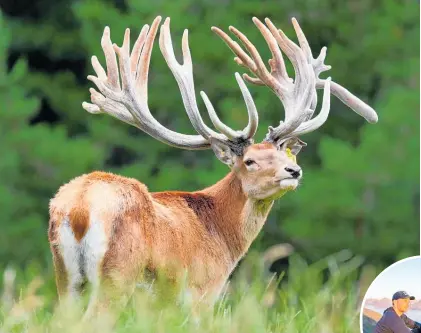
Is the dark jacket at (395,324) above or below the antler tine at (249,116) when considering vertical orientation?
below

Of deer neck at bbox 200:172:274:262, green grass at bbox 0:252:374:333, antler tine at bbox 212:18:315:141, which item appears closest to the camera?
green grass at bbox 0:252:374:333

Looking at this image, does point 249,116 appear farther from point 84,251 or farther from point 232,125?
point 232,125

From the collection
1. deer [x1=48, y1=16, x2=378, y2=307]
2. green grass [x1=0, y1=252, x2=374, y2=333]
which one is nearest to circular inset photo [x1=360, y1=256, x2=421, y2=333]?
green grass [x1=0, y1=252, x2=374, y2=333]

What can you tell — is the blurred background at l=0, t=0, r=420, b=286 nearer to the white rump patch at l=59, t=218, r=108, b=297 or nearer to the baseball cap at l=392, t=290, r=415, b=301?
the white rump patch at l=59, t=218, r=108, b=297

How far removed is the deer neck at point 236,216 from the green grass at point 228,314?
3.89 ft

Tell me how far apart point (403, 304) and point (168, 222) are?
217cm

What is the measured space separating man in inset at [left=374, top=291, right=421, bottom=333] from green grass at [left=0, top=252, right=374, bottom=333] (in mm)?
327

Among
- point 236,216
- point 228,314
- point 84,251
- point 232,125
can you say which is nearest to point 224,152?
point 236,216

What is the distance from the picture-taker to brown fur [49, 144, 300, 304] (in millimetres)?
5117

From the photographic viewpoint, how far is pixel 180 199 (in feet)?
19.8

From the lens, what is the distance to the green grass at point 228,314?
3.88 m

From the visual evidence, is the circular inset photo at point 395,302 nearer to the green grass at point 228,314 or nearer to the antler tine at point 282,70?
the green grass at point 228,314

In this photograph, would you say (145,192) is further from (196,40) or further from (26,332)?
(196,40)

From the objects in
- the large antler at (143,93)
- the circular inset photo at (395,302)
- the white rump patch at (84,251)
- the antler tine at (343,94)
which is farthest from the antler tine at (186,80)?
the circular inset photo at (395,302)
